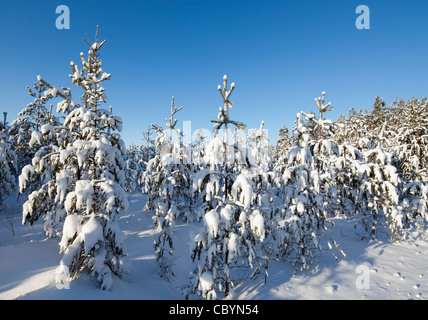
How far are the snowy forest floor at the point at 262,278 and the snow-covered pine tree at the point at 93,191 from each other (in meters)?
0.51

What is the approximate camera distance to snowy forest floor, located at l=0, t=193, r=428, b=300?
491cm

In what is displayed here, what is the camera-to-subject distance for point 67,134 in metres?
5.80

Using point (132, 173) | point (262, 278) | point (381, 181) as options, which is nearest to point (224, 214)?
point (262, 278)

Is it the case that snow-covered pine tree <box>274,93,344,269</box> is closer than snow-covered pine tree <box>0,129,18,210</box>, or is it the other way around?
snow-covered pine tree <box>274,93,344,269</box>

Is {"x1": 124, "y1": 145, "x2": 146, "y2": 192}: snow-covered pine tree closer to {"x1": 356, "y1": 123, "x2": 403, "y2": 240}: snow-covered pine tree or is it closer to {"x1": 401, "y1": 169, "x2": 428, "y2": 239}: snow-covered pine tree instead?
{"x1": 356, "y1": 123, "x2": 403, "y2": 240}: snow-covered pine tree

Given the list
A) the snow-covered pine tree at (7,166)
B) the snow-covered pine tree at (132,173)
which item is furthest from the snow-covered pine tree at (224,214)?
the snow-covered pine tree at (132,173)

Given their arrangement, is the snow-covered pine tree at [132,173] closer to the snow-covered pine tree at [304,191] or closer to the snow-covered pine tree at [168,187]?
the snow-covered pine tree at [168,187]

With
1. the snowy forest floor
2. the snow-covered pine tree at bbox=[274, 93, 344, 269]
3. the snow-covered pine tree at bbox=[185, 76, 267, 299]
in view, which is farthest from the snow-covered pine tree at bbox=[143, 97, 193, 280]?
the snow-covered pine tree at bbox=[274, 93, 344, 269]

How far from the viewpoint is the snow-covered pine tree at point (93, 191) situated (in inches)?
189

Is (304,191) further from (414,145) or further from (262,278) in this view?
(414,145)

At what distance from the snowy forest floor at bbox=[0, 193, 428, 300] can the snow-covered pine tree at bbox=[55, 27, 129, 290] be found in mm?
515

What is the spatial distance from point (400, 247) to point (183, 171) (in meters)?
11.7
